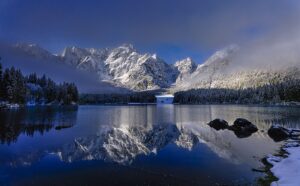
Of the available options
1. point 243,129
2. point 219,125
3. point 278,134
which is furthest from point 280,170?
point 219,125

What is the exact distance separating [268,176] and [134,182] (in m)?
13.0

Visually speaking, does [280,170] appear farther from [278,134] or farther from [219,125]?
[219,125]

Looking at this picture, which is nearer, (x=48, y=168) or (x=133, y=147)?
(x=48, y=168)

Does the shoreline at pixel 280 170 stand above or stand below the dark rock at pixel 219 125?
below

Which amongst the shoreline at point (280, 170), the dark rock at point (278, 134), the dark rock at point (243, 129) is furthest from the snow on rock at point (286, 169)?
the dark rock at point (243, 129)

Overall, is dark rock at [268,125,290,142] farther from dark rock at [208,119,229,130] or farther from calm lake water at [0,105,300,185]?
dark rock at [208,119,229,130]

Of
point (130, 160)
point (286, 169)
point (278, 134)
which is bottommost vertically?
point (130, 160)

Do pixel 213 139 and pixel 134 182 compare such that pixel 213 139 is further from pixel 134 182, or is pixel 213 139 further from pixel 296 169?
pixel 134 182

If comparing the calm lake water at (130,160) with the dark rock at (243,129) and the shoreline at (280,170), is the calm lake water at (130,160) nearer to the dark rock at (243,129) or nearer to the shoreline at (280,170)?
the shoreline at (280,170)

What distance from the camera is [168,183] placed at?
78.4ft

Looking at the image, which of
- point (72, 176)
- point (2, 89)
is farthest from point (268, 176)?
point (2, 89)

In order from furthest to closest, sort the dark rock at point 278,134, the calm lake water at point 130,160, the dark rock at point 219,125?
the dark rock at point 219,125 → the dark rock at point 278,134 → the calm lake water at point 130,160

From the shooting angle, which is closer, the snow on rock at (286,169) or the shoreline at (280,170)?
the snow on rock at (286,169)

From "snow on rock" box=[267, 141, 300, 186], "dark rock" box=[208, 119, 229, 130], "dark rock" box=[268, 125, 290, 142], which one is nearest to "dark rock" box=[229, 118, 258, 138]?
"dark rock" box=[208, 119, 229, 130]
